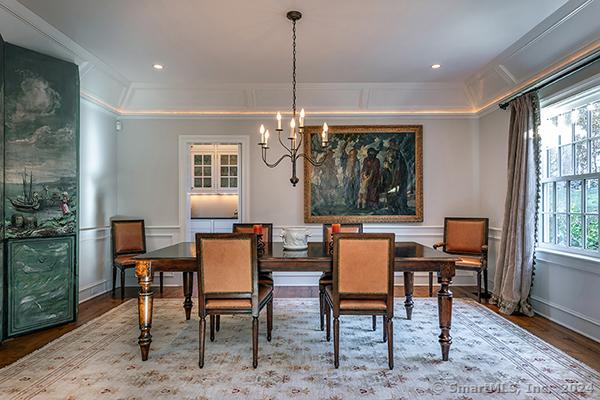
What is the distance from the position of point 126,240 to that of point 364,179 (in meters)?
3.35

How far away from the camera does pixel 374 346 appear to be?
2789 mm

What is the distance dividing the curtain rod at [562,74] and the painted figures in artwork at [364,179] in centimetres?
161

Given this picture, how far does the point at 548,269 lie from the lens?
3529 millimetres

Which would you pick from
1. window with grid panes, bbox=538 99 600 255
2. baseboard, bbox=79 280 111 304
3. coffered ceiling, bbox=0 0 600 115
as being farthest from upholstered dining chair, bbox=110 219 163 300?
window with grid panes, bbox=538 99 600 255

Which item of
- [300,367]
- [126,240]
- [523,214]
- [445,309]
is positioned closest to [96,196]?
[126,240]

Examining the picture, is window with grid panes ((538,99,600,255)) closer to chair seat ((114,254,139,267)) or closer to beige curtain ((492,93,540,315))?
beige curtain ((492,93,540,315))

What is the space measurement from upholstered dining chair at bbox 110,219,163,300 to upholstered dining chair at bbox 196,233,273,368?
2286 mm

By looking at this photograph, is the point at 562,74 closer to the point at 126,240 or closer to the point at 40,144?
the point at 40,144

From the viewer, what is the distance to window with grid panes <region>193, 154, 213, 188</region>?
270 inches

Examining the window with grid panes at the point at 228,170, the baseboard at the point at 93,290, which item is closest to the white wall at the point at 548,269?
the window with grid panes at the point at 228,170

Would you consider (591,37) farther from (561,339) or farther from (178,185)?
(178,185)

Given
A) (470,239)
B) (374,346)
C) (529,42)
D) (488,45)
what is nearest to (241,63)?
(488,45)

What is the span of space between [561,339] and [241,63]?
4109 mm

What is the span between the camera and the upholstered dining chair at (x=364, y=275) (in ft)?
7.95
